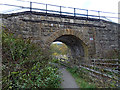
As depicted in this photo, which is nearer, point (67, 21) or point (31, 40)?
point (31, 40)

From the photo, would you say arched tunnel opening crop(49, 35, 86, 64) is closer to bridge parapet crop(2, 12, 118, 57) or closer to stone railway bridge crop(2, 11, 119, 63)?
stone railway bridge crop(2, 11, 119, 63)

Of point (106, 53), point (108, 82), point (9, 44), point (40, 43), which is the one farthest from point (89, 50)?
point (9, 44)

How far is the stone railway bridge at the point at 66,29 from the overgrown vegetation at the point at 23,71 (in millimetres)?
1095

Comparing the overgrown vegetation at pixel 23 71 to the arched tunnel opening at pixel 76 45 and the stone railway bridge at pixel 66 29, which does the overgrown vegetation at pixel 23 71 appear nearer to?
the stone railway bridge at pixel 66 29

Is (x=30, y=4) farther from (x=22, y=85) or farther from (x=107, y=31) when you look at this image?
(x=107, y=31)

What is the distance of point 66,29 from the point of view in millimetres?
6629

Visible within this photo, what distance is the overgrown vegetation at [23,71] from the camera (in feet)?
10.7

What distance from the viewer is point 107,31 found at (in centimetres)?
763

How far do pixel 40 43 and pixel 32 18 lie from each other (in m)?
2.06

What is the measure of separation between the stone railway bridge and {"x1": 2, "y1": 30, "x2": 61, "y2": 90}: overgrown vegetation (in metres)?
1.09

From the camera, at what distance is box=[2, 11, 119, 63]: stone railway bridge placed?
5.86m

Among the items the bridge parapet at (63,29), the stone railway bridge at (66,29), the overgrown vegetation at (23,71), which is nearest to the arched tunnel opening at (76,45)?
the stone railway bridge at (66,29)

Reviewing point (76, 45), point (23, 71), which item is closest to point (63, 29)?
point (76, 45)

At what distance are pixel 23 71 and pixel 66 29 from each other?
4.51m
